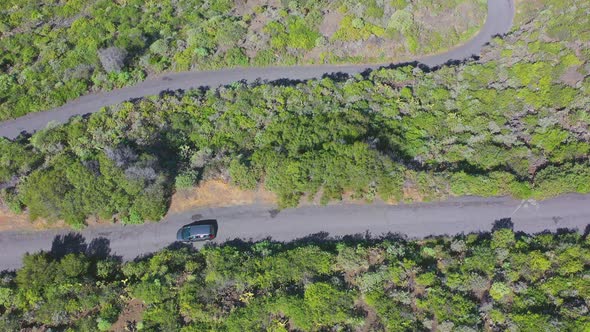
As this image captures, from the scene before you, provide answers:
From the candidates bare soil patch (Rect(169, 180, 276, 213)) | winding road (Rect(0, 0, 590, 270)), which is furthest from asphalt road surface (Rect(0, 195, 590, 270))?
bare soil patch (Rect(169, 180, 276, 213))

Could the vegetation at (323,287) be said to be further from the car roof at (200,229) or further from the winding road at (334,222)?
the car roof at (200,229)

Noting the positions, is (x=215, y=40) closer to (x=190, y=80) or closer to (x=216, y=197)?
(x=190, y=80)

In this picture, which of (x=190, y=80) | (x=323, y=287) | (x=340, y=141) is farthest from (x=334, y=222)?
(x=190, y=80)

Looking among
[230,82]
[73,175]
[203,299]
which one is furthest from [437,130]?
[73,175]

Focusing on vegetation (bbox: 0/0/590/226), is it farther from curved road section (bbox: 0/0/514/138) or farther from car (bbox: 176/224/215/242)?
car (bbox: 176/224/215/242)

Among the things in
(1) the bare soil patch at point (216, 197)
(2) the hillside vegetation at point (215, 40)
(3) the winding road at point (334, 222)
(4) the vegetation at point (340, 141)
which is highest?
(2) the hillside vegetation at point (215, 40)

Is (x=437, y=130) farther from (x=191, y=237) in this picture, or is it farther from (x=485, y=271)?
(x=191, y=237)

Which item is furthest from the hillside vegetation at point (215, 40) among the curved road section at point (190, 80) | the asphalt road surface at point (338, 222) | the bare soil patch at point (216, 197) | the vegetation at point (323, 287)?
the vegetation at point (323, 287)
